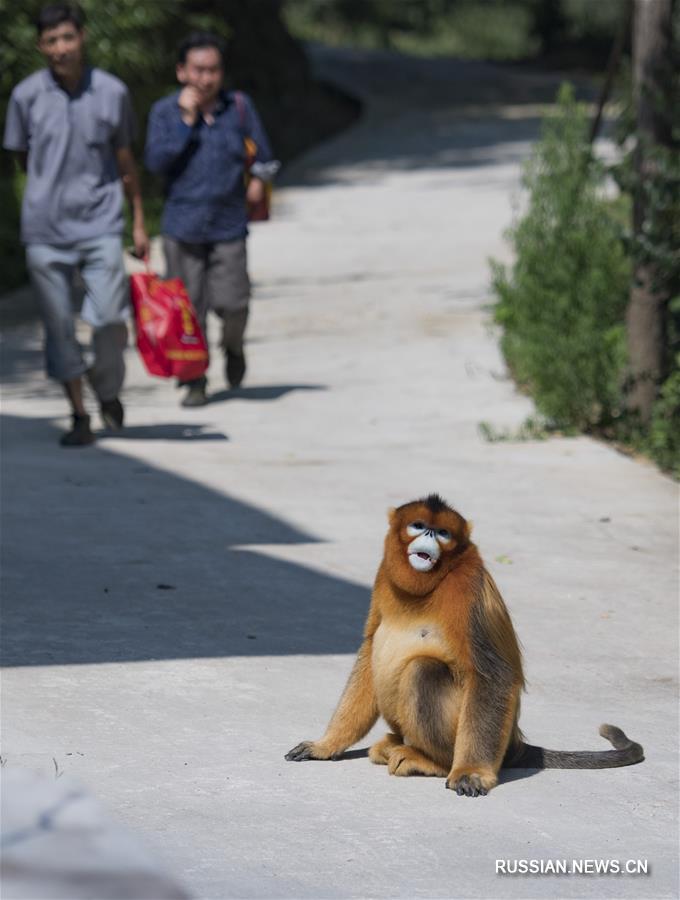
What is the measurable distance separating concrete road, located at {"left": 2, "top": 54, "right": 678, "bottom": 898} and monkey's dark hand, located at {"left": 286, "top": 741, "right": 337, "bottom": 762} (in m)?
0.04

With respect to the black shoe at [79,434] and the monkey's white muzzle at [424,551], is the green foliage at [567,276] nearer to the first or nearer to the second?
the black shoe at [79,434]

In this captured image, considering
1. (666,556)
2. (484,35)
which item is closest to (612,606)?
(666,556)

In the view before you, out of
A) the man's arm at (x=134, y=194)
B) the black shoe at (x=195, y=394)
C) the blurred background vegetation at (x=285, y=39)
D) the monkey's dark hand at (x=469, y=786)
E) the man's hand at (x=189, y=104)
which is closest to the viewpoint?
the monkey's dark hand at (x=469, y=786)

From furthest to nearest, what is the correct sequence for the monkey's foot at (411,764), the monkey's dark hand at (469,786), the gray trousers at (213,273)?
the gray trousers at (213,273)
the monkey's foot at (411,764)
the monkey's dark hand at (469,786)

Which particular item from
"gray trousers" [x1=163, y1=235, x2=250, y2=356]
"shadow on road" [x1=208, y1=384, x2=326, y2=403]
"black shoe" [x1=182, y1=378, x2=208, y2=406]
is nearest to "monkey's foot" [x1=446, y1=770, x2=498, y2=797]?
"gray trousers" [x1=163, y1=235, x2=250, y2=356]

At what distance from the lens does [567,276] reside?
10.5 m

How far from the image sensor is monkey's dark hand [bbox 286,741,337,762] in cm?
474

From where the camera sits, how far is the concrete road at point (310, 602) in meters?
4.19

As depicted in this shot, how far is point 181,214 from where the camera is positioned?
1024cm

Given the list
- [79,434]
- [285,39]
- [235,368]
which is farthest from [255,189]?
[285,39]

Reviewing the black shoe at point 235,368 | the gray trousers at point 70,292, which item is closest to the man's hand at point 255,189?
Answer: the black shoe at point 235,368

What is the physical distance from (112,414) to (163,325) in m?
0.60

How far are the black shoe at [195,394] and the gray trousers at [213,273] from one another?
38 cm

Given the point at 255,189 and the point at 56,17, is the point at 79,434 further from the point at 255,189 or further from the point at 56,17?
the point at 56,17
